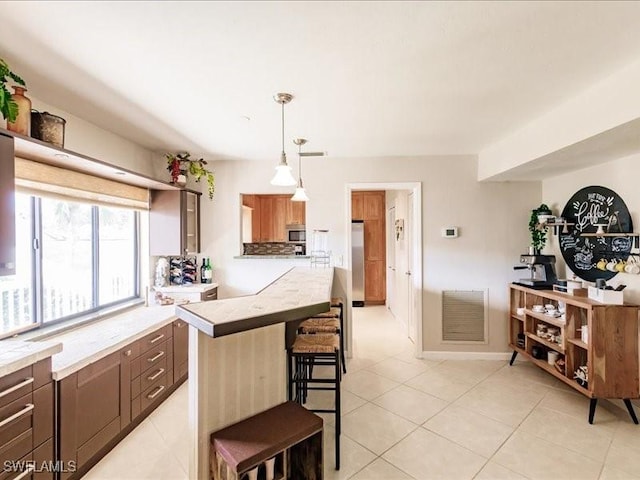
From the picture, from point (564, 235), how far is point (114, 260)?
467cm

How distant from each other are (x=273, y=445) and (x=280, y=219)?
5.31 m

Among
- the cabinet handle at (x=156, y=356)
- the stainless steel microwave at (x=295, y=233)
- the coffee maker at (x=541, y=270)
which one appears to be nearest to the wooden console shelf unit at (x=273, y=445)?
the cabinet handle at (x=156, y=356)

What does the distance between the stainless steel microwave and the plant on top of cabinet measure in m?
4.94

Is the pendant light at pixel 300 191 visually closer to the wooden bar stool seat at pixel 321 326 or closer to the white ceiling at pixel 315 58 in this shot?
the white ceiling at pixel 315 58

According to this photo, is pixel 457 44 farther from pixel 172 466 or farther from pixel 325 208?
pixel 172 466

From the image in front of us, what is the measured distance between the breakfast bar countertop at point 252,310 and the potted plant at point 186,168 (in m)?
2.06

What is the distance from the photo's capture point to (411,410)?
106 inches

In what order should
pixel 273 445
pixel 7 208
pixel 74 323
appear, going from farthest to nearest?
pixel 74 323 < pixel 7 208 < pixel 273 445

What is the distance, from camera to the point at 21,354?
162cm

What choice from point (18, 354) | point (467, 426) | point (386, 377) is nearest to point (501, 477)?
point (467, 426)

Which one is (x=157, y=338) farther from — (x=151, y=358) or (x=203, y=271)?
(x=203, y=271)

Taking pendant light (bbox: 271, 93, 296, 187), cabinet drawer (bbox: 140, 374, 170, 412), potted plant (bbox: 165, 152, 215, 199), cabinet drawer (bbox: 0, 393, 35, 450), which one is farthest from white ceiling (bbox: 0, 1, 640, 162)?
cabinet drawer (bbox: 140, 374, 170, 412)

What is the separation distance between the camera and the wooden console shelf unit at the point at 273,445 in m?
1.38

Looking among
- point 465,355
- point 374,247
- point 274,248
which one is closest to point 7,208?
point 465,355
